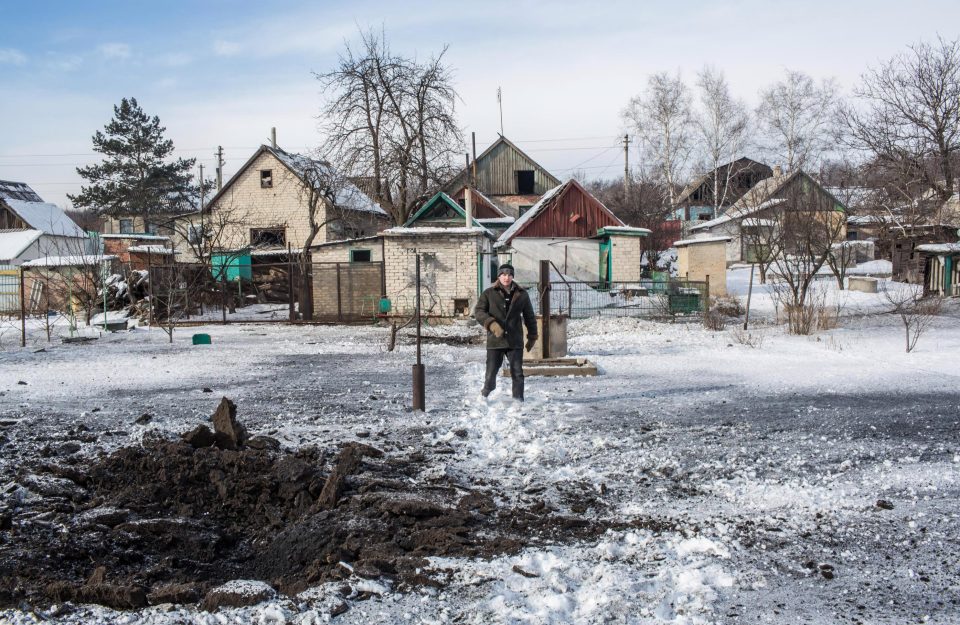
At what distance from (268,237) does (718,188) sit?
3314 cm

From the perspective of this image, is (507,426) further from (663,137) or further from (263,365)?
(663,137)

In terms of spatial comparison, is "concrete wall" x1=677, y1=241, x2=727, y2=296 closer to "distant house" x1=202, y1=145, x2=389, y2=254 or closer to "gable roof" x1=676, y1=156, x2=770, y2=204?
"distant house" x1=202, y1=145, x2=389, y2=254

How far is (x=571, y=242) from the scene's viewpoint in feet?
105

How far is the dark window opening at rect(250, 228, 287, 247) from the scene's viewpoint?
122ft

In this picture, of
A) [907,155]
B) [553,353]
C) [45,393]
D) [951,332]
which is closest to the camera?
[45,393]

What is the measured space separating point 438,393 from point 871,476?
547 cm

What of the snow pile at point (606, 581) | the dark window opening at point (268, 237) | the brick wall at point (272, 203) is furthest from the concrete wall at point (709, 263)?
the snow pile at point (606, 581)

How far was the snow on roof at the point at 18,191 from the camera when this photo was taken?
48781 mm

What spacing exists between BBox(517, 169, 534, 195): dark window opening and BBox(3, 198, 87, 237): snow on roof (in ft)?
90.3

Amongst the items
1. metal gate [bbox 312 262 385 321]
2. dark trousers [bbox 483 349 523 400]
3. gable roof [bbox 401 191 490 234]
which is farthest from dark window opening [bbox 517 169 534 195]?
dark trousers [bbox 483 349 523 400]

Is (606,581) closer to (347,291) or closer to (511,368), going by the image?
(511,368)

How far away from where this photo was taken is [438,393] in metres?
9.77

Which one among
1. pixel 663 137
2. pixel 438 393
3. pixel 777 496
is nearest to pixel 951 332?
pixel 438 393

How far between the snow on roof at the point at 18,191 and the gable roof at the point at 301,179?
19928mm
